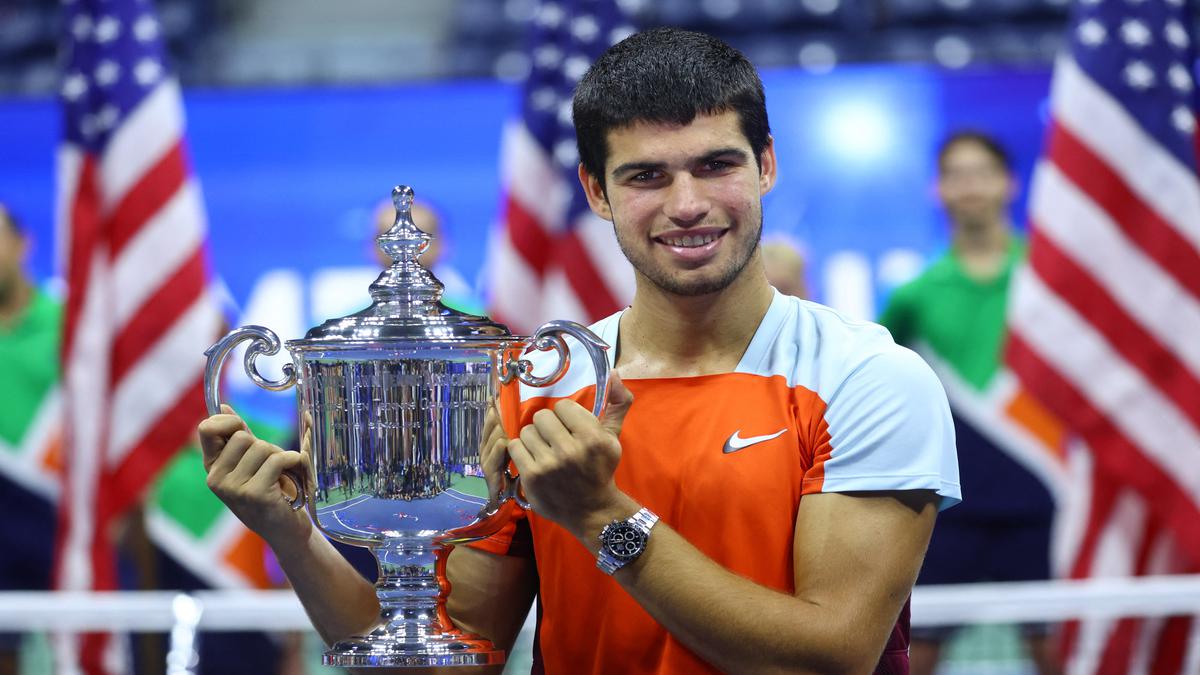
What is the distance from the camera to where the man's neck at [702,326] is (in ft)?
6.33

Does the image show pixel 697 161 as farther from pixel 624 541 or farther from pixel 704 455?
pixel 624 541

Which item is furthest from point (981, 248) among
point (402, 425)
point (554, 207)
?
point (402, 425)

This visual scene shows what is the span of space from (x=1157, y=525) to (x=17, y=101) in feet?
19.0

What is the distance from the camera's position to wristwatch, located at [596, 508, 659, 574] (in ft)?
5.39

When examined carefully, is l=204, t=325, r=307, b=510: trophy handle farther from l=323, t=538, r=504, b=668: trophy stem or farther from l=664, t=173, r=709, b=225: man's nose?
l=664, t=173, r=709, b=225: man's nose

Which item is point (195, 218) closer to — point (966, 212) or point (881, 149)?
point (966, 212)

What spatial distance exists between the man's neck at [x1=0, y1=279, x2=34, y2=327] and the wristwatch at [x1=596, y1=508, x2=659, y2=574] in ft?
15.7

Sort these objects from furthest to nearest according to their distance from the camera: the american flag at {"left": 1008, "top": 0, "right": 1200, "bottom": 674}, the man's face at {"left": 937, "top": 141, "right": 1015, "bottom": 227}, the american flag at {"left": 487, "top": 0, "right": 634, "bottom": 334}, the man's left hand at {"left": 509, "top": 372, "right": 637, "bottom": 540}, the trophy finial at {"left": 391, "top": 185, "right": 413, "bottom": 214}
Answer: the man's face at {"left": 937, "top": 141, "right": 1015, "bottom": 227}, the american flag at {"left": 487, "top": 0, "right": 634, "bottom": 334}, the american flag at {"left": 1008, "top": 0, "right": 1200, "bottom": 674}, the trophy finial at {"left": 391, "top": 185, "right": 413, "bottom": 214}, the man's left hand at {"left": 509, "top": 372, "right": 637, "bottom": 540}

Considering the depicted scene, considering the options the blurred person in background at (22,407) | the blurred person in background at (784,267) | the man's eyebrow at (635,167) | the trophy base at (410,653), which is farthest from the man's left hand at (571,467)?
the blurred person in background at (22,407)

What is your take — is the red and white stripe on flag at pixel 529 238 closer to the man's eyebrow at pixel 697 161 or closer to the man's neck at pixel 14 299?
the man's neck at pixel 14 299

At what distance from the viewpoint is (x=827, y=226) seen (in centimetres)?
693

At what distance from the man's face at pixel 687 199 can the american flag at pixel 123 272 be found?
3037 millimetres

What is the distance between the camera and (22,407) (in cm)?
580

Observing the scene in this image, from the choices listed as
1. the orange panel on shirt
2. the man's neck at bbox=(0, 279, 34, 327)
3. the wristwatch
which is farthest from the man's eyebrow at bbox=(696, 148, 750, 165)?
the man's neck at bbox=(0, 279, 34, 327)
